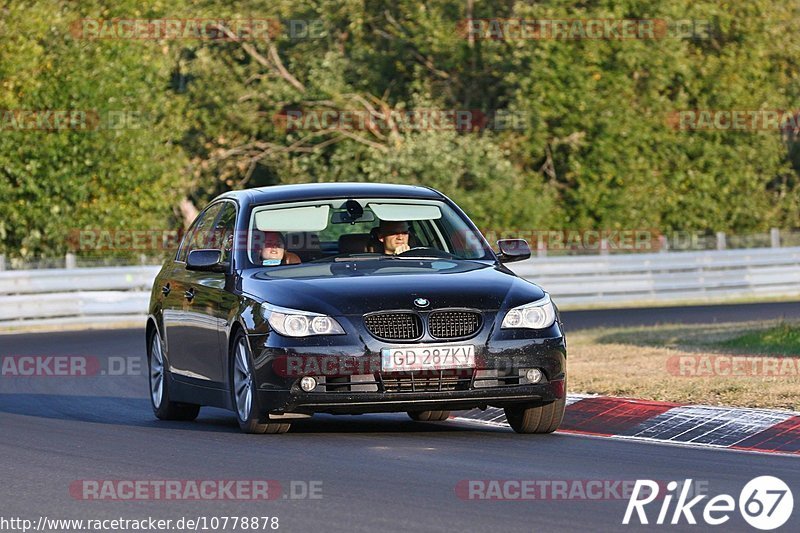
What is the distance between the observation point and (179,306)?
41.4 feet

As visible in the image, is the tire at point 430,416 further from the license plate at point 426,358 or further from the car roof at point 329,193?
the license plate at point 426,358

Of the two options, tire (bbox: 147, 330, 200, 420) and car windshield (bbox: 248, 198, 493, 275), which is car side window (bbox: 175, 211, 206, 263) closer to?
tire (bbox: 147, 330, 200, 420)

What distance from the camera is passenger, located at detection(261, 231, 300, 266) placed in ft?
38.2

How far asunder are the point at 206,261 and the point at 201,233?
1615 mm

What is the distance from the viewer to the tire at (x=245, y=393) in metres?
10.8

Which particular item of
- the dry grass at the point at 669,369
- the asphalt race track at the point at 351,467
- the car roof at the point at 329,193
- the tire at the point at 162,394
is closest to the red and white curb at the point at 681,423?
the asphalt race track at the point at 351,467

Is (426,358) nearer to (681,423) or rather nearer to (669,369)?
(681,423)

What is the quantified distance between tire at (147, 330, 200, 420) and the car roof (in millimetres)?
1470

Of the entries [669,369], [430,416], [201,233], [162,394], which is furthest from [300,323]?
[669,369]

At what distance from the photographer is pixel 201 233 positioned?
523 inches

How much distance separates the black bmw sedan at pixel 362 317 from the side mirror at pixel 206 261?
1 centimetres

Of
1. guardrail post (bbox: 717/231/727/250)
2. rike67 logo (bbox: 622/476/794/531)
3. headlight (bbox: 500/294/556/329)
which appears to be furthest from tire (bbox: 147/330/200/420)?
guardrail post (bbox: 717/231/727/250)

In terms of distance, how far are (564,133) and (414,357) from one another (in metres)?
30.0

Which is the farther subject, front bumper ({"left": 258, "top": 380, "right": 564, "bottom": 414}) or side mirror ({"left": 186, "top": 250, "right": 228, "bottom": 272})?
side mirror ({"left": 186, "top": 250, "right": 228, "bottom": 272})
